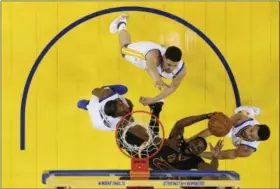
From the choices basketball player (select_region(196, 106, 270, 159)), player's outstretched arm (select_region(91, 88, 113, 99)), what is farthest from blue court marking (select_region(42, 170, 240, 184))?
player's outstretched arm (select_region(91, 88, 113, 99))

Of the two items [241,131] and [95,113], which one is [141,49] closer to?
[95,113]

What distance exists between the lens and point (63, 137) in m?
3.14

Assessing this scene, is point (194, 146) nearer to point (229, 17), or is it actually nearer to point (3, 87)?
point (229, 17)

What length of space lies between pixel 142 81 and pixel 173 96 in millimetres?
209

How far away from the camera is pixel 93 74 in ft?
10.3

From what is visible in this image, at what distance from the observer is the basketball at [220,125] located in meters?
2.80

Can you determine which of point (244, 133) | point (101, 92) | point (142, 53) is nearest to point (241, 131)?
point (244, 133)

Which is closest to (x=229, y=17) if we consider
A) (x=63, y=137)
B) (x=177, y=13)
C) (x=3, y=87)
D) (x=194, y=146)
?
(x=177, y=13)

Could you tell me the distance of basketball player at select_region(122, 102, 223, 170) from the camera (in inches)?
110

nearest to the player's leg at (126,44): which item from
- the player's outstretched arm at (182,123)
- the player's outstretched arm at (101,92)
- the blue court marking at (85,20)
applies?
the blue court marking at (85,20)

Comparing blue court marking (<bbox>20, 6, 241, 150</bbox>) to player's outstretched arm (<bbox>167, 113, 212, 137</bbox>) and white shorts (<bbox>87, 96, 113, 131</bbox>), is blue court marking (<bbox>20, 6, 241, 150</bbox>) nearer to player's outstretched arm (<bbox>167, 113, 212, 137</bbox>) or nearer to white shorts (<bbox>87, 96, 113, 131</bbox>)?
player's outstretched arm (<bbox>167, 113, 212, 137</bbox>)

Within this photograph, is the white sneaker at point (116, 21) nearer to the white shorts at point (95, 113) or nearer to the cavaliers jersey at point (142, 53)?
the cavaliers jersey at point (142, 53)

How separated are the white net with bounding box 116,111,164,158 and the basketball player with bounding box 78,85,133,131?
0.18 feet

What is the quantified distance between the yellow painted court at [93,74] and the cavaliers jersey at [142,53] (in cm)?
17
